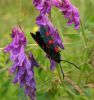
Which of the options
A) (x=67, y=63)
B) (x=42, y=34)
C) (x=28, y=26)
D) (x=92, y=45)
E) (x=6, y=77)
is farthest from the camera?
(x=28, y=26)

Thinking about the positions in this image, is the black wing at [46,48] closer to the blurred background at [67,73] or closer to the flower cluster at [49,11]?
the flower cluster at [49,11]

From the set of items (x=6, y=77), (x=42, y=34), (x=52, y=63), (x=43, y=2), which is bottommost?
(x=6, y=77)

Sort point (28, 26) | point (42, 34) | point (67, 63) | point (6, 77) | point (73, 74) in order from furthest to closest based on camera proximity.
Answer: point (28, 26) < point (6, 77) < point (73, 74) < point (67, 63) < point (42, 34)

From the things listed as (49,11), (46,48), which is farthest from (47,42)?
(49,11)

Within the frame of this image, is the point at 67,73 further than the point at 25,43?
Yes

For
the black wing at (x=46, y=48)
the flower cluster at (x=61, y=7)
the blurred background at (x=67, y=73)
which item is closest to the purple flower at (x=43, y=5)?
the flower cluster at (x=61, y=7)

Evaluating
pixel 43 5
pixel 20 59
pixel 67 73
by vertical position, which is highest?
pixel 43 5

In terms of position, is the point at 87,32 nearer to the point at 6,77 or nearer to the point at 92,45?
the point at 92,45

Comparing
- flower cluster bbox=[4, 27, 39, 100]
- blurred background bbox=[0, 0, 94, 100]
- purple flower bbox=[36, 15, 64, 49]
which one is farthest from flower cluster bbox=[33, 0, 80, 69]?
blurred background bbox=[0, 0, 94, 100]

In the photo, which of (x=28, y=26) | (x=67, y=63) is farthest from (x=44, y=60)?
(x=28, y=26)

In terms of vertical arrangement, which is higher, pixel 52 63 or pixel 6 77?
pixel 52 63

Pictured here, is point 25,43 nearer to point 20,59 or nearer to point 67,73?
point 20,59
